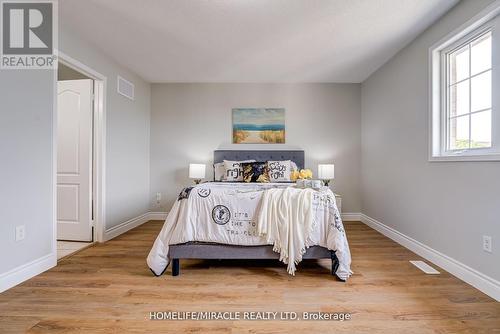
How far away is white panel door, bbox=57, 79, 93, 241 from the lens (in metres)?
2.97

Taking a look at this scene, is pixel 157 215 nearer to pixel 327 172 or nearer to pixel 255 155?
pixel 255 155

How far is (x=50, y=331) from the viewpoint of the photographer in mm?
1404

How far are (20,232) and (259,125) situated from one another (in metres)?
3.34

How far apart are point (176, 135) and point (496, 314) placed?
432 cm

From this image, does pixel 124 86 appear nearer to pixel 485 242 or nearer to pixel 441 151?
→ pixel 441 151

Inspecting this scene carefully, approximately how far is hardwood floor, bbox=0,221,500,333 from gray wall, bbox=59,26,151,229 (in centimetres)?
107

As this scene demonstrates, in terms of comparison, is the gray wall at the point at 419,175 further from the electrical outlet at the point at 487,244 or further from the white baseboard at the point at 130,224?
the white baseboard at the point at 130,224

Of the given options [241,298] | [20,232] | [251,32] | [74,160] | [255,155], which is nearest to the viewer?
[241,298]

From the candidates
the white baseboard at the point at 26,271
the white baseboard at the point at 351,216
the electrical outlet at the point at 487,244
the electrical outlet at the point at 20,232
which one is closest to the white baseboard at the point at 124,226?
the white baseboard at the point at 26,271

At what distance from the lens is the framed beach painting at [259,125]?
4.21m

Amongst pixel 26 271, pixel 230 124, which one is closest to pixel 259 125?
pixel 230 124

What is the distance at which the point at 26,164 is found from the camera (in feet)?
6.60

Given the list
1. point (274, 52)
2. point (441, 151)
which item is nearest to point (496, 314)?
point (441, 151)

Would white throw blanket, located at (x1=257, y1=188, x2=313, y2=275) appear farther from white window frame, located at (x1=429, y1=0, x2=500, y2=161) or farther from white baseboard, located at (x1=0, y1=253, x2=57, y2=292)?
white baseboard, located at (x1=0, y1=253, x2=57, y2=292)
